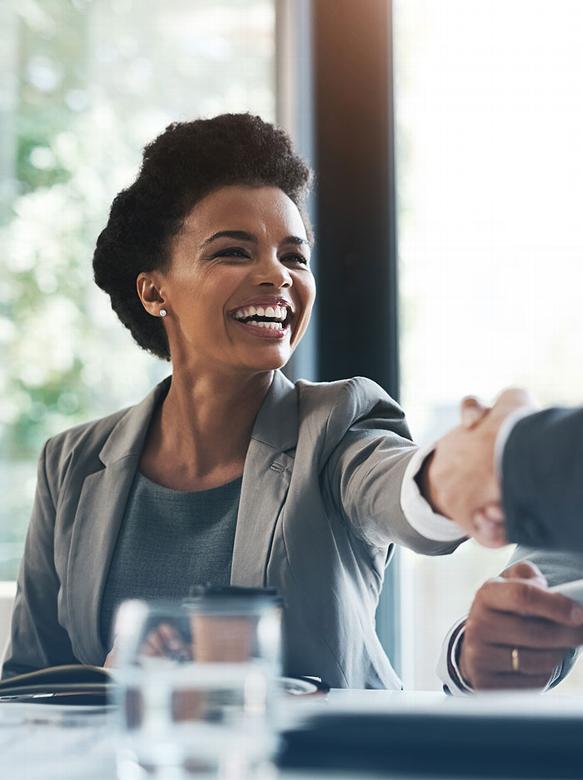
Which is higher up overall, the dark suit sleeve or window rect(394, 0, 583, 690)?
window rect(394, 0, 583, 690)

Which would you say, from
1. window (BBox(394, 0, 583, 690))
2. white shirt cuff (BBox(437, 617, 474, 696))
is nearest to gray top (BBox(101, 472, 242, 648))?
white shirt cuff (BBox(437, 617, 474, 696))

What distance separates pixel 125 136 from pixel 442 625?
1519 millimetres

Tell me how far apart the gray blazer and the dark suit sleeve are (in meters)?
0.39

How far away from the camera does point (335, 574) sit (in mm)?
1612

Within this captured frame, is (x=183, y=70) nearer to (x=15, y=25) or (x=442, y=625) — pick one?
(x=15, y=25)

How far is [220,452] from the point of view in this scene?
1.86 metres

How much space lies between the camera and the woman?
5.23ft

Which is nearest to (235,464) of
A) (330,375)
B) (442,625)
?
(330,375)

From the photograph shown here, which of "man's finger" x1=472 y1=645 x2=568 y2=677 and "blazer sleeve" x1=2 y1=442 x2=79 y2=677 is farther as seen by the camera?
"blazer sleeve" x1=2 y1=442 x2=79 y2=677

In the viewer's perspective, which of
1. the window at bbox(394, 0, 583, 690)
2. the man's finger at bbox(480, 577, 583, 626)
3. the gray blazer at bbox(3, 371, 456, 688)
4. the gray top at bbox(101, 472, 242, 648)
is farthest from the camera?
the window at bbox(394, 0, 583, 690)

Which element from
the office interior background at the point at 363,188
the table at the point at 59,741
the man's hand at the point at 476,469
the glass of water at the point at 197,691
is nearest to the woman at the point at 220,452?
the man's hand at the point at 476,469

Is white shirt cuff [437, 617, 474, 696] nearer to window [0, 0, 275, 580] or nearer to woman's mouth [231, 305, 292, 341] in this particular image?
woman's mouth [231, 305, 292, 341]

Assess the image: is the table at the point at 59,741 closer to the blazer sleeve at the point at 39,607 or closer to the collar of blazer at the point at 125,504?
the collar of blazer at the point at 125,504

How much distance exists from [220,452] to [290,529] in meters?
0.32
